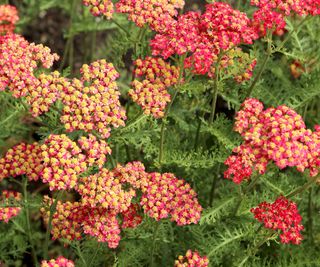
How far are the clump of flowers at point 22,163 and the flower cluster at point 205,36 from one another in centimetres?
107

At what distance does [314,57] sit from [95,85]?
2.26m

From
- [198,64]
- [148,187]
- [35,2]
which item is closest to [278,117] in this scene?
[198,64]

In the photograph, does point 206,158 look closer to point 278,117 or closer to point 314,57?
point 278,117

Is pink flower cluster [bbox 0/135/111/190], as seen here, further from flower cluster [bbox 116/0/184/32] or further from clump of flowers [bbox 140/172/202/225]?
flower cluster [bbox 116/0/184/32]

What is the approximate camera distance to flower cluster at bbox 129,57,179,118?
3992mm

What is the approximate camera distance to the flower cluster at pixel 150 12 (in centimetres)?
414

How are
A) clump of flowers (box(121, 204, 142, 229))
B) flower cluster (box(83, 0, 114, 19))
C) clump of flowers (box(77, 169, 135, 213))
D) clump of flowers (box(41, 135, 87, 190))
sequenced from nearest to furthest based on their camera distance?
clump of flowers (box(41, 135, 87, 190)) → clump of flowers (box(77, 169, 135, 213)) → clump of flowers (box(121, 204, 142, 229)) → flower cluster (box(83, 0, 114, 19))

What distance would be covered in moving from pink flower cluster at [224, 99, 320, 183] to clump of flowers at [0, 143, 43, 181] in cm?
132

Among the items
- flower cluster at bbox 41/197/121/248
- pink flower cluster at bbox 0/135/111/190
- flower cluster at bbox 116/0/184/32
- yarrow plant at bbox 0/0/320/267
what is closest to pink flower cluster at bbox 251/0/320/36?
yarrow plant at bbox 0/0/320/267

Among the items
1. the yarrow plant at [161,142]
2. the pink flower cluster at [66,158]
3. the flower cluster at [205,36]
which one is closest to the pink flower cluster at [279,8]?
the yarrow plant at [161,142]

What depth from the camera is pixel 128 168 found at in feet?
13.0

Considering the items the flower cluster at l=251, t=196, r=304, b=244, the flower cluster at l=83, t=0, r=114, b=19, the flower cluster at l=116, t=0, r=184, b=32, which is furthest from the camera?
the flower cluster at l=83, t=0, r=114, b=19

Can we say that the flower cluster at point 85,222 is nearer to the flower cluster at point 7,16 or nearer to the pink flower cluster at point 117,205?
the pink flower cluster at point 117,205

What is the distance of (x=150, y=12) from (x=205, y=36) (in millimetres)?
399
